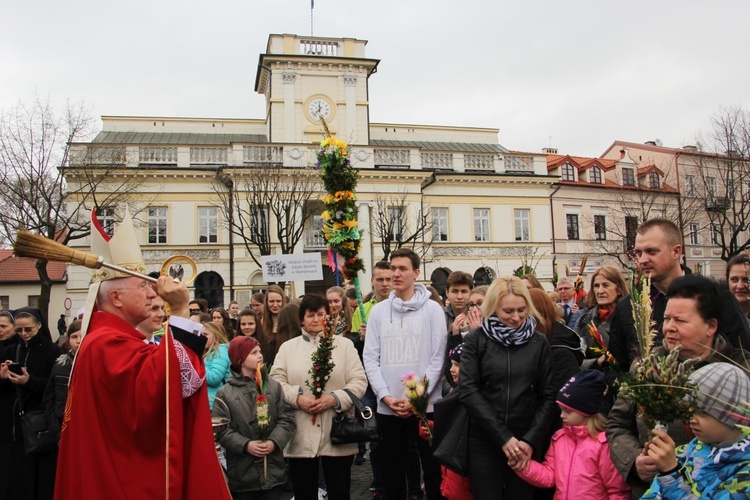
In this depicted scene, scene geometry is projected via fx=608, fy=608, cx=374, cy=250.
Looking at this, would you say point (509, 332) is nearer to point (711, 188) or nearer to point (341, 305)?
point (341, 305)

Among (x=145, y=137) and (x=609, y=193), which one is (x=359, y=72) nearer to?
(x=145, y=137)

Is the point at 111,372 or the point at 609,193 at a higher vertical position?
the point at 609,193

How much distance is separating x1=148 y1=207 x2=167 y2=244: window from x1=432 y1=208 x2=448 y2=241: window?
47.4 feet

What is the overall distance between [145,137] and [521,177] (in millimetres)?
21799

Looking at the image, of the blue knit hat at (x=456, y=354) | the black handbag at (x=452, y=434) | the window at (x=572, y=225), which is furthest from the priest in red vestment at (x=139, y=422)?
the window at (x=572, y=225)

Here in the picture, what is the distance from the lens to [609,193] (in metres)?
39.0

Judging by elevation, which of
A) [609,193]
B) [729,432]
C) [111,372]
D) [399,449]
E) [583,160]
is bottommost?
[399,449]

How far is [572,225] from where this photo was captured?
37.8m

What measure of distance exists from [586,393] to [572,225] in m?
35.4

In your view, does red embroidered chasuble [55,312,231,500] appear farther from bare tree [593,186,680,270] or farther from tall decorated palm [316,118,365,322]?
bare tree [593,186,680,270]

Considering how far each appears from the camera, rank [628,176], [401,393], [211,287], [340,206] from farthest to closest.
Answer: [628,176]
[211,287]
[340,206]
[401,393]

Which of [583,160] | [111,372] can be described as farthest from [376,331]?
[583,160]

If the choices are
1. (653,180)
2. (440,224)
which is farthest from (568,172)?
(440,224)

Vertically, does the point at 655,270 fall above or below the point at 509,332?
above
